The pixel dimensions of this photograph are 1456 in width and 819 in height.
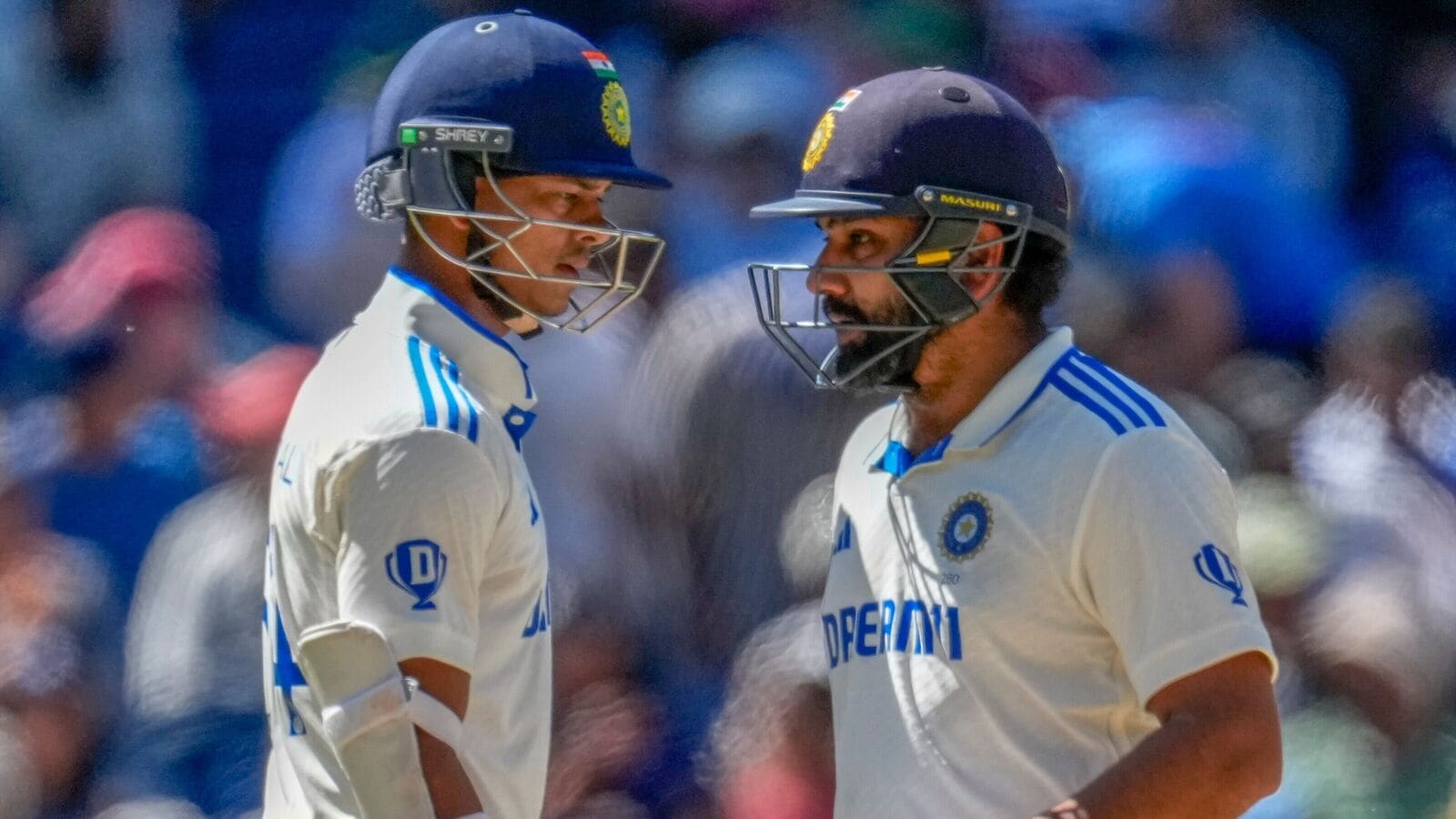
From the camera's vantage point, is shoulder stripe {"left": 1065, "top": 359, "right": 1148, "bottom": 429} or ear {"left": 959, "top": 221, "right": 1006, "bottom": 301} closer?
shoulder stripe {"left": 1065, "top": 359, "right": 1148, "bottom": 429}

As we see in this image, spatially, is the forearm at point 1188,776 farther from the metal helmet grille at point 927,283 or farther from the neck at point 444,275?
the neck at point 444,275

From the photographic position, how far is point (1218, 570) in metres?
2.95

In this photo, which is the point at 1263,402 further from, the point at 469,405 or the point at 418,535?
the point at 418,535

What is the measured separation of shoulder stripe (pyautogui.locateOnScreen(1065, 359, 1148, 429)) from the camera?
9.97ft

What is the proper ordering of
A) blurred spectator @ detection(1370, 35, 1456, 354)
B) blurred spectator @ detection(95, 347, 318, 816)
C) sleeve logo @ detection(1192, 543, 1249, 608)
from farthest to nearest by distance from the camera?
blurred spectator @ detection(1370, 35, 1456, 354)
blurred spectator @ detection(95, 347, 318, 816)
sleeve logo @ detection(1192, 543, 1249, 608)

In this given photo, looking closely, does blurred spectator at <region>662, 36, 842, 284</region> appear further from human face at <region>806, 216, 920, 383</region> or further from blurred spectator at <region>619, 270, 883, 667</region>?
human face at <region>806, 216, 920, 383</region>

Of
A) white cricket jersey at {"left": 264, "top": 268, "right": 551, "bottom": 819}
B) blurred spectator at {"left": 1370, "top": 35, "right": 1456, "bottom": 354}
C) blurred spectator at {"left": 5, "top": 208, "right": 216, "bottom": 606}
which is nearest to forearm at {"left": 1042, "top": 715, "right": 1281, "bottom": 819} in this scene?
white cricket jersey at {"left": 264, "top": 268, "right": 551, "bottom": 819}

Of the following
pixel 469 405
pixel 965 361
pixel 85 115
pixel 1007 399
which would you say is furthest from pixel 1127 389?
pixel 85 115

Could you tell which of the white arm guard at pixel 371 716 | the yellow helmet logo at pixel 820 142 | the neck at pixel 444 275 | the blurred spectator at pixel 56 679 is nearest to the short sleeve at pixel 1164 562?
the yellow helmet logo at pixel 820 142

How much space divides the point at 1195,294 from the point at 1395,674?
1084 mm

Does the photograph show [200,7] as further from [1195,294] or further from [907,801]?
[907,801]

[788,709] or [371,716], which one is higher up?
[371,716]

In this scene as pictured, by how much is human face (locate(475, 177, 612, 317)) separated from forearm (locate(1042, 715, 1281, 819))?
4.33 feet

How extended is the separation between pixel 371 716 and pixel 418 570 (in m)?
0.23
